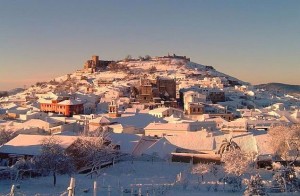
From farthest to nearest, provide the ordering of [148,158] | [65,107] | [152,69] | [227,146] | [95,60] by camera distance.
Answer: [95,60] < [152,69] < [65,107] < [148,158] < [227,146]

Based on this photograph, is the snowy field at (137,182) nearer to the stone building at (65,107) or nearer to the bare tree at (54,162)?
the bare tree at (54,162)

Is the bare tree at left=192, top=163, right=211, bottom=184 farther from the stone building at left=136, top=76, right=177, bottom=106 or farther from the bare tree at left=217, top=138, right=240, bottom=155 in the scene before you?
the stone building at left=136, top=76, right=177, bottom=106

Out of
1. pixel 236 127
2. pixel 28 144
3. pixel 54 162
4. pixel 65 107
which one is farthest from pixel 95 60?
pixel 54 162

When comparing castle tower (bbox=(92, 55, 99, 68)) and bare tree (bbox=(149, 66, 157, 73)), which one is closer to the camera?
bare tree (bbox=(149, 66, 157, 73))

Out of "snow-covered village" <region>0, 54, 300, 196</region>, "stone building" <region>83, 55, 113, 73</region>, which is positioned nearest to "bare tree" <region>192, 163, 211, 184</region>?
"snow-covered village" <region>0, 54, 300, 196</region>

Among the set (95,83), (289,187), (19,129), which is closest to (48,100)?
(19,129)

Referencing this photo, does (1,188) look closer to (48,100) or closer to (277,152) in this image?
(277,152)

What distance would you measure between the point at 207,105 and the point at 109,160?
43.6 m

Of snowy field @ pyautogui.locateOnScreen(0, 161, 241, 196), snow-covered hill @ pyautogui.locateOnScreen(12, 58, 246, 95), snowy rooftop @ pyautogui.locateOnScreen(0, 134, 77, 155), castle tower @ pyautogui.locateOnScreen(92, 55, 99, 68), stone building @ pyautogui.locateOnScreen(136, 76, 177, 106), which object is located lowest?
snowy field @ pyautogui.locateOnScreen(0, 161, 241, 196)

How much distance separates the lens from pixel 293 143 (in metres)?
30.5

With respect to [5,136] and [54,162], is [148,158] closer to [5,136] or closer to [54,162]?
[54,162]

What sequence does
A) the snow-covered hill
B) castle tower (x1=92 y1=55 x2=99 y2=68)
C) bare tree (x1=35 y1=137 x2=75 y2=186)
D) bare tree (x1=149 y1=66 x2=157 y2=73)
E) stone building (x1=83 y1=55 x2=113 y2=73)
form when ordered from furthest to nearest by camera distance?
1. castle tower (x1=92 y1=55 x2=99 y2=68)
2. stone building (x1=83 y1=55 x2=113 y2=73)
3. bare tree (x1=149 y1=66 x2=157 y2=73)
4. the snow-covered hill
5. bare tree (x1=35 y1=137 x2=75 y2=186)

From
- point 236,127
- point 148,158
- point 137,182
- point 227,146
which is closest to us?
point 137,182

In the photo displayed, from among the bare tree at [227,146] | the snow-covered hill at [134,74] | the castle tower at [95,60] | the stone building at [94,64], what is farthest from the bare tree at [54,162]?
the castle tower at [95,60]
